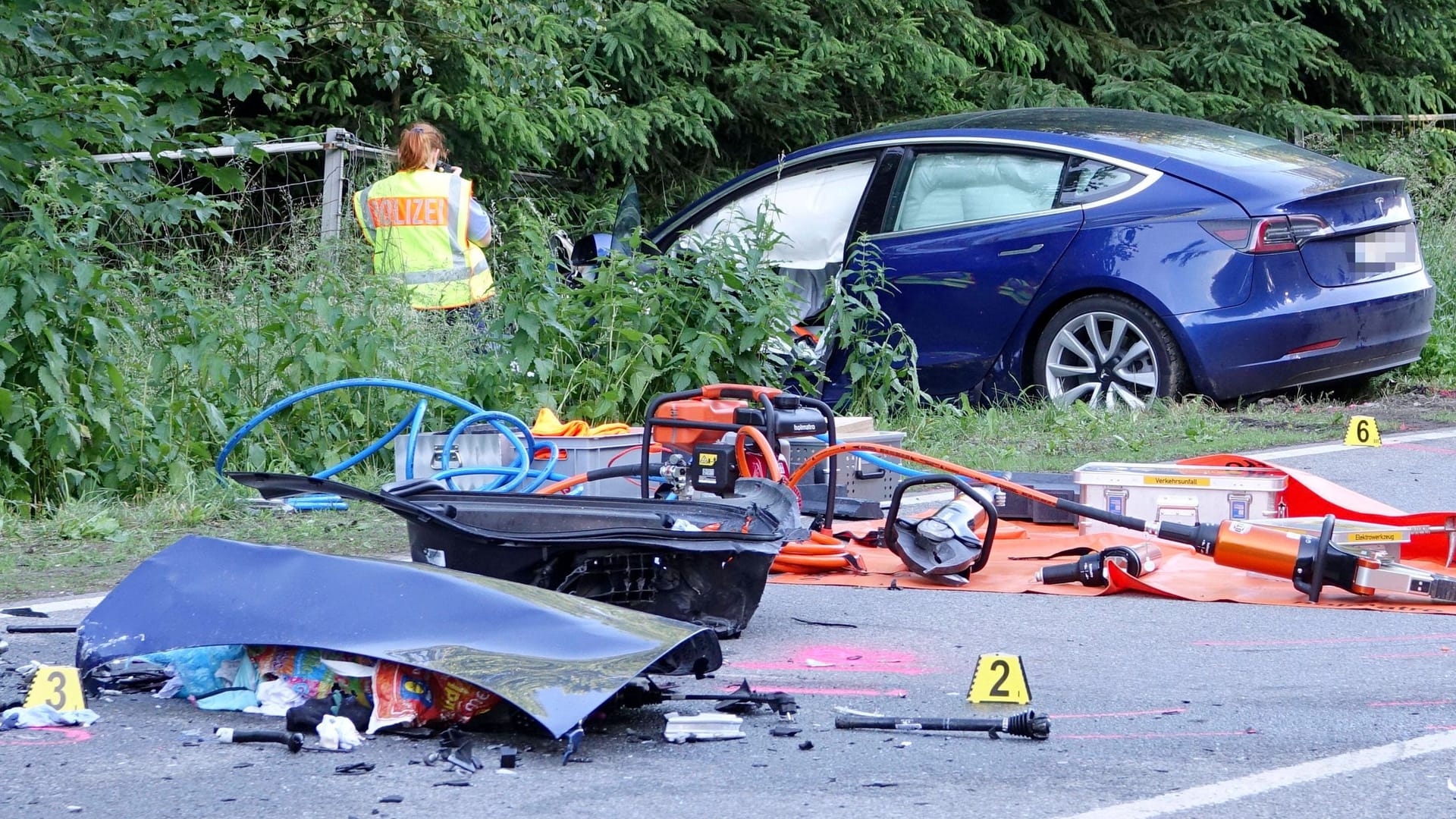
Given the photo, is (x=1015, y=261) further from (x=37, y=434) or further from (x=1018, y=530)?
(x=37, y=434)

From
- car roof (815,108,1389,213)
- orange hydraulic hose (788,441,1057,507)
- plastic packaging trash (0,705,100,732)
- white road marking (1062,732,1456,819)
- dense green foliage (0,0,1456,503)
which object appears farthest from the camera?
car roof (815,108,1389,213)

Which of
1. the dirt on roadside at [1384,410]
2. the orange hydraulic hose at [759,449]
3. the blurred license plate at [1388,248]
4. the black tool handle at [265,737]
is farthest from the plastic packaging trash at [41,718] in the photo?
the blurred license plate at [1388,248]

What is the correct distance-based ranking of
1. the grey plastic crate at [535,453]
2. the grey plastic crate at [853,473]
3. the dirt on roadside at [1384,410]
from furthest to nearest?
the dirt on roadside at [1384,410] → the grey plastic crate at [535,453] → the grey plastic crate at [853,473]

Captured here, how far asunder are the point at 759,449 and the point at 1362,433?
3.67 meters

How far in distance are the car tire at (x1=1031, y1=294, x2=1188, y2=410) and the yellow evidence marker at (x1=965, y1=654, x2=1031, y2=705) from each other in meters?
4.68

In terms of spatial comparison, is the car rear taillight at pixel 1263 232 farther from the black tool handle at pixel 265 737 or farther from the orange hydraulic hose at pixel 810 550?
the black tool handle at pixel 265 737

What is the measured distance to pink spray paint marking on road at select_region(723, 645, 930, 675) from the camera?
4.21 meters

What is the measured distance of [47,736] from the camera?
3.54 metres

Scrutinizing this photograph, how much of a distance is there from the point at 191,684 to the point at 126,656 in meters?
0.16

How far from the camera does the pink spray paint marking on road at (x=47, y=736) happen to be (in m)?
3.49

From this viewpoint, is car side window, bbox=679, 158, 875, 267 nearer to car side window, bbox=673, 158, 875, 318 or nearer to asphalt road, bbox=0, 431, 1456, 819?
car side window, bbox=673, 158, 875, 318

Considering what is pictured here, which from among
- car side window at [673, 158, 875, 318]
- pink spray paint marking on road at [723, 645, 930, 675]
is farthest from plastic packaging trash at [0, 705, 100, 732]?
car side window at [673, 158, 875, 318]

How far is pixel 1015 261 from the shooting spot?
27.6 ft

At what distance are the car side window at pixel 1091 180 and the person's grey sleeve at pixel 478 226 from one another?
3.21 meters
